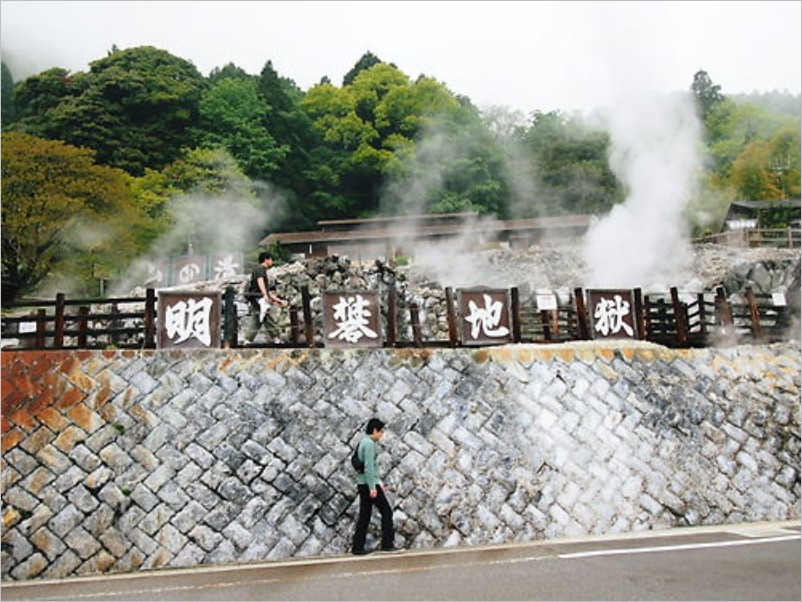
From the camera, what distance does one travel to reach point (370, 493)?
7.79 m

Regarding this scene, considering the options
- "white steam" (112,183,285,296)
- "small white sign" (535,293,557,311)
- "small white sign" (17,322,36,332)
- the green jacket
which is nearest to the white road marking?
the green jacket

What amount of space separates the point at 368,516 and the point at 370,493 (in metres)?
0.36

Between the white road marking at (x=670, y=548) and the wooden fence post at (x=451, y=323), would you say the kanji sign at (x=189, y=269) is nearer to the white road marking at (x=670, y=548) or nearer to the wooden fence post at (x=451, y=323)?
the wooden fence post at (x=451, y=323)

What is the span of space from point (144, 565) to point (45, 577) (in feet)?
3.45

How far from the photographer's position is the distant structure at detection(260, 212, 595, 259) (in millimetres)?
38000

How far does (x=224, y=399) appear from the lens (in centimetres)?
990

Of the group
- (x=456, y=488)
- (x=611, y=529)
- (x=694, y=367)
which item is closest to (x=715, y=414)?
(x=694, y=367)

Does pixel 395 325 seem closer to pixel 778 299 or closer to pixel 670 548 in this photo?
pixel 670 548

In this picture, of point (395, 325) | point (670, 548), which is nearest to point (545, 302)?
point (395, 325)

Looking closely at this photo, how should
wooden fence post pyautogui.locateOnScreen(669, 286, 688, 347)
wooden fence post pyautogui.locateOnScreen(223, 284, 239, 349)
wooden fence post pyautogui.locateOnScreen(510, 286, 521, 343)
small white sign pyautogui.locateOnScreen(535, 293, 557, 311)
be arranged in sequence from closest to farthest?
wooden fence post pyautogui.locateOnScreen(223, 284, 239, 349)
wooden fence post pyautogui.locateOnScreen(510, 286, 521, 343)
small white sign pyautogui.locateOnScreen(535, 293, 557, 311)
wooden fence post pyautogui.locateOnScreen(669, 286, 688, 347)

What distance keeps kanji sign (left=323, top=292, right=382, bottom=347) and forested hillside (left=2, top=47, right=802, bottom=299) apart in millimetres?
18374

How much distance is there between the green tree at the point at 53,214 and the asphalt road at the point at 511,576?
66.3ft

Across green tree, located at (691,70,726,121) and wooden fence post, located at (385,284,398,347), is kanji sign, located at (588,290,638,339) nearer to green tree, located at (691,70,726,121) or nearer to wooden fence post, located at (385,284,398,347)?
wooden fence post, located at (385,284,398,347)

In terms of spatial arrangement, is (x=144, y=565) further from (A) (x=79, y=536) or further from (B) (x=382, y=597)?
(B) (x=382, y=597)
